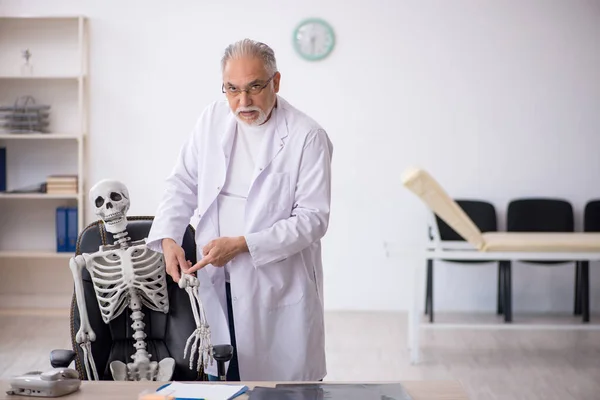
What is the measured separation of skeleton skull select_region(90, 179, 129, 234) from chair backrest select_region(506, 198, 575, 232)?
3665mm

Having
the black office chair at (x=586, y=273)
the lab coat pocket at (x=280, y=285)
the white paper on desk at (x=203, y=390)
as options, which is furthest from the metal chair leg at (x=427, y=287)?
the white paper on desk at (x=203, y=390)

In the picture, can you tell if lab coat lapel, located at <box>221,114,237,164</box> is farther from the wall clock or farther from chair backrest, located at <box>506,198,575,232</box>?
chair backrest, located at <box>506,198,575,232</box>

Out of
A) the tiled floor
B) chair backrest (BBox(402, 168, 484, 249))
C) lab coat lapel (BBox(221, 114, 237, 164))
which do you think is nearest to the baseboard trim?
the tiled floor

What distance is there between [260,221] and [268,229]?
0.08 metres

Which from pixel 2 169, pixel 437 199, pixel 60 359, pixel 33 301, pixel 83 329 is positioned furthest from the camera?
pixel 33 301

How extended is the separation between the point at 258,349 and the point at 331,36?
11.3ft

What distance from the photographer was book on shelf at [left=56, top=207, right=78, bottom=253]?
5.46m

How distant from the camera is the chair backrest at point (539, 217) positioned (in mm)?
5508

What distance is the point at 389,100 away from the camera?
5590 millimetres

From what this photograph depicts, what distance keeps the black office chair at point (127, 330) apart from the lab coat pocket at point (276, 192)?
36cm

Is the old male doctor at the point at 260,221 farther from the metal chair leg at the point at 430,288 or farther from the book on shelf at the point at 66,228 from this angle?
the book on shelf at the point at 66,228

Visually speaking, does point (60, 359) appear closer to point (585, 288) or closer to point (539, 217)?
point (585, 288)

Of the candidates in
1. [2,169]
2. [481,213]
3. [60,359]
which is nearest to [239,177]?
[60,359]

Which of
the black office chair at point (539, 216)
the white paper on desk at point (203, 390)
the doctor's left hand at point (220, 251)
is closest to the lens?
the white paper on desk at point (203, 390)
